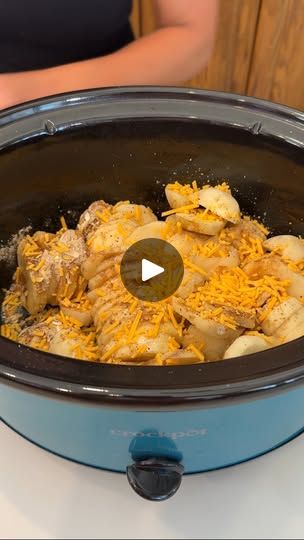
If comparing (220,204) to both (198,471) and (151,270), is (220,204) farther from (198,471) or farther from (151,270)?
(198,471)

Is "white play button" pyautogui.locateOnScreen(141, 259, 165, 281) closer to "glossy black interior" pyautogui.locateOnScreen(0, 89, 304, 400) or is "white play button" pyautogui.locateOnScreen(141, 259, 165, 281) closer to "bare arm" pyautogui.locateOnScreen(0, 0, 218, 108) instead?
"glossy black interior" pyautogui.locateOnScreen(0, 89, 304, 400)

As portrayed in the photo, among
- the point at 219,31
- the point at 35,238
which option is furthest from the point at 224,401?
the point at 219,31

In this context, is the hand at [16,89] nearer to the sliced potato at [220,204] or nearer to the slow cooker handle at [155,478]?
the sliced potato at [220,204]

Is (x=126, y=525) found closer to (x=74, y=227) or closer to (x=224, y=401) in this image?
(x=224, y=401)

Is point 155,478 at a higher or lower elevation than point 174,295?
lower

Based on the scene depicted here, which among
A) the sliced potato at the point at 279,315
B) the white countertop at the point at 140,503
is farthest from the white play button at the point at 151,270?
the white countertop at the point at 140,503

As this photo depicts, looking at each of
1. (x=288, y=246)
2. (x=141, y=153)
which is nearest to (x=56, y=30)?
(x=141, y=153)

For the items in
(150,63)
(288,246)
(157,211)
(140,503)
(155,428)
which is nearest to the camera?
(155,428)
